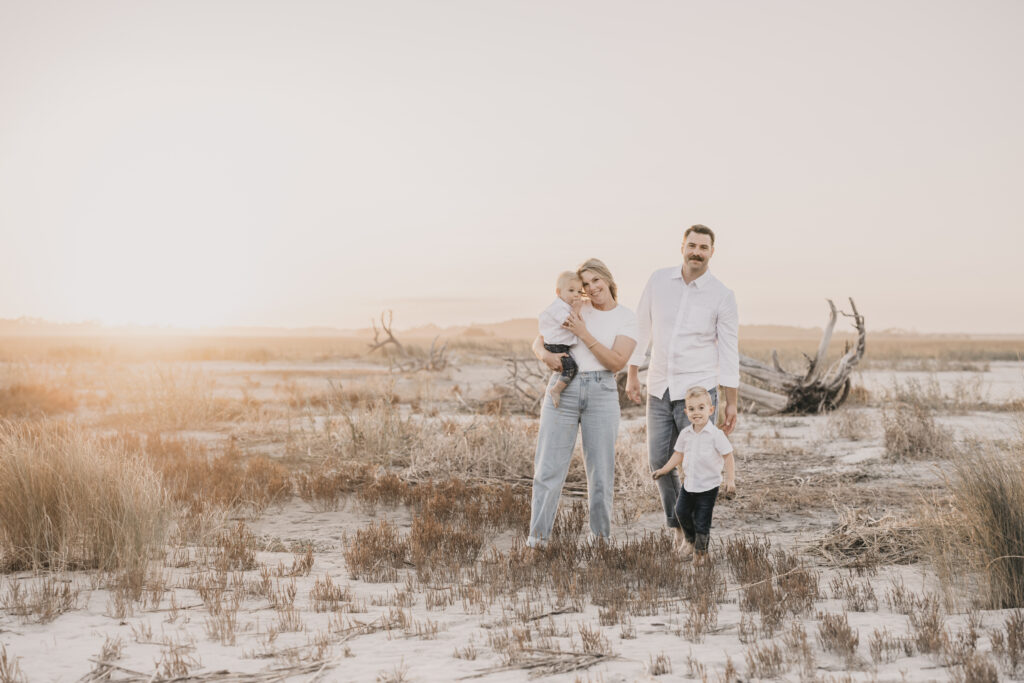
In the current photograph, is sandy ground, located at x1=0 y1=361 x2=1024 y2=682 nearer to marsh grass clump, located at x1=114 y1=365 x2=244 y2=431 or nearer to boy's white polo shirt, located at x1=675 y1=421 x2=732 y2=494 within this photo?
boy's white polo shirt, located at x1=675 y1=421 x2=732 y2=494

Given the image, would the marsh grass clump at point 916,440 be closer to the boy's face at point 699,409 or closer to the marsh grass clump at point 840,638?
the boy's face at point 699,409

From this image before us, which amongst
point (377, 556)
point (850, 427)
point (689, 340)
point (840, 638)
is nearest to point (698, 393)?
point (689, 340)

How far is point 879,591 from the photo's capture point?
458 centimetres

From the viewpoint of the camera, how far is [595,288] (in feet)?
16.5

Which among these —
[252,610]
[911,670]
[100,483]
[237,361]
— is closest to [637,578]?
[911,670]

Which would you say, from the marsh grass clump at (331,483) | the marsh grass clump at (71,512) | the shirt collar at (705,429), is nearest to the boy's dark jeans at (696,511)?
the shirt collar at (705,429)

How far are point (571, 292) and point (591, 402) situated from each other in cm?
77

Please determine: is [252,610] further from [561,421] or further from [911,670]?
[911,670]

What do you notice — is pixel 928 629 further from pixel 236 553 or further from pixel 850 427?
pixel 850 427

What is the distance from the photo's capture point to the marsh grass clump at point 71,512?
5.13m

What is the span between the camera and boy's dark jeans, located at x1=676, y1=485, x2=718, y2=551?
4.98 m

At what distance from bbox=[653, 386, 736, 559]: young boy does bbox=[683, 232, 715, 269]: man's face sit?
0.82 m

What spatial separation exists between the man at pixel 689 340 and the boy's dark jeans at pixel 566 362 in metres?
0.50

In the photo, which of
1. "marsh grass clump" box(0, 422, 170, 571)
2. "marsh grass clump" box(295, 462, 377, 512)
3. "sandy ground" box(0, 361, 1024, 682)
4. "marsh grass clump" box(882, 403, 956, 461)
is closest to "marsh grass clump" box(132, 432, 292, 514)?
"marsh grass clump" box(295, 462, 377, 512)
